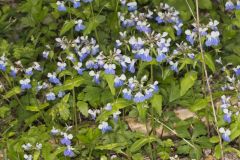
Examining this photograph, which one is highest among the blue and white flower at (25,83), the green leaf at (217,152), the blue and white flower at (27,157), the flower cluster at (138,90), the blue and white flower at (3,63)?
the flower cluster at (138,90)

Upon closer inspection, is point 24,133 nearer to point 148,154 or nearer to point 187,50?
point 148,154

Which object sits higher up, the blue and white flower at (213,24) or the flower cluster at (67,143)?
the blue and white flower at (213,24)

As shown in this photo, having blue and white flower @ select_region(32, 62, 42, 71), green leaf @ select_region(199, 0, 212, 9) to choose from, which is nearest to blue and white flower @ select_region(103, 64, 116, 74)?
blue and white flower @ select_region(32, 62, 42, 71)

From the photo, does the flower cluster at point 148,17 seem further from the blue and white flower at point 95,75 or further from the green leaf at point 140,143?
the green leaf at point 140,143

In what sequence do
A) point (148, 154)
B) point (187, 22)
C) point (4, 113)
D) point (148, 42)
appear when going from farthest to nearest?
point (187, 22), point (4, 113), point (148, 154), point (148, 42)

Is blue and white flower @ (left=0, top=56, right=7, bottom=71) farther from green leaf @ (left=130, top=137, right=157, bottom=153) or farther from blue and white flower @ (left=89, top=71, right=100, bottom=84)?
green leaf @ (left=130, top=137, right=157, bottom=153)

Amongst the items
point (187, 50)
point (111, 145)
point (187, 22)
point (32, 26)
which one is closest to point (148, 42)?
point (187, 50)

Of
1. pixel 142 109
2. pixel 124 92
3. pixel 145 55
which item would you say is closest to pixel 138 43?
pixel 145 55

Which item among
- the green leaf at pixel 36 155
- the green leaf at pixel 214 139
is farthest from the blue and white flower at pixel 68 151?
the green leaf at pixel 214 139
